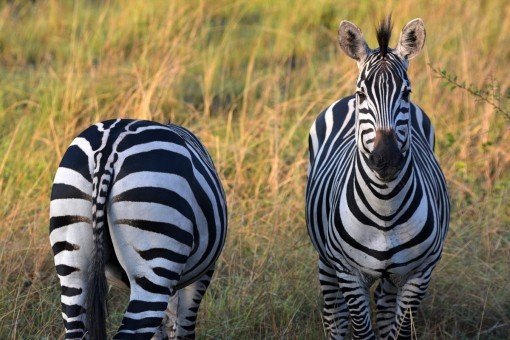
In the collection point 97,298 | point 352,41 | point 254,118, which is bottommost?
point 97,298

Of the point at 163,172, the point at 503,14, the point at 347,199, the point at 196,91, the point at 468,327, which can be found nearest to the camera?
the point at 163,172

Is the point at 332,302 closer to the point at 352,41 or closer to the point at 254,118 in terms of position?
the point at 352,41

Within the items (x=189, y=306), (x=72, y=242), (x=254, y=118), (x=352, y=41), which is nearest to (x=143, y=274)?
(x=72, y=242)

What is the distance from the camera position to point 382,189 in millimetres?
4289

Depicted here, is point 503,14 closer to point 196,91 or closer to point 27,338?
point 196,91

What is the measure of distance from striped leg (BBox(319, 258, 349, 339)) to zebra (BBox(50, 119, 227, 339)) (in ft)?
5.19

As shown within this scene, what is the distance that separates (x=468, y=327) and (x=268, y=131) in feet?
→ 8.36

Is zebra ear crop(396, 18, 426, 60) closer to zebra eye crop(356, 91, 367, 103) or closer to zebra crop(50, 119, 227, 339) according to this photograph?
zebra eye crop(356, 91, 367, 103)

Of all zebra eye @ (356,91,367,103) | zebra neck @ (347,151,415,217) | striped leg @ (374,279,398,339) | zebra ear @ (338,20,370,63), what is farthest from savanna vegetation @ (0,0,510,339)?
zebra eye @ (356,91,367,103)

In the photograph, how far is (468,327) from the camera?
5.48 metres

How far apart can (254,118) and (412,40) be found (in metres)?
3.21

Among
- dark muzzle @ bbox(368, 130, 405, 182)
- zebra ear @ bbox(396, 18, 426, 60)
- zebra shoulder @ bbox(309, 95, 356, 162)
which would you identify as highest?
zebra ear @ bbox(396, 18, 426, 60)

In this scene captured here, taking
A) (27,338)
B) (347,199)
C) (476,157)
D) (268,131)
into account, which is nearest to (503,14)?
(476,157)

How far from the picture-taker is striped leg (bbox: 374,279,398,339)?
506 cm
